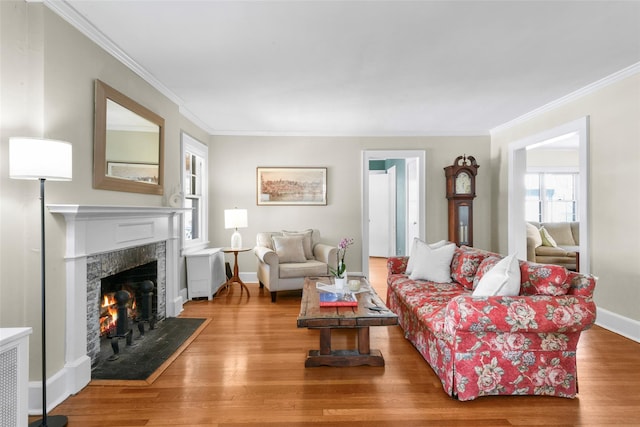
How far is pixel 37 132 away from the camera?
1.97m

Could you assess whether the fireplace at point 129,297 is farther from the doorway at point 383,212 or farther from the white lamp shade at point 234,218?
the doorway at point 383,212

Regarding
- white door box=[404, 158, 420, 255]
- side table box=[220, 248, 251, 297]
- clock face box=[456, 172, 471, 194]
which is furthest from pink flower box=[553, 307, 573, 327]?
white door box=[404, 158, 420, 255]

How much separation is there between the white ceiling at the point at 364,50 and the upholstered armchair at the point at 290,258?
1749mm

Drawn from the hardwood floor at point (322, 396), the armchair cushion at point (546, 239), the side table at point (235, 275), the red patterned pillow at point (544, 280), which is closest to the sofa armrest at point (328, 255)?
the side table at point (235, 275)

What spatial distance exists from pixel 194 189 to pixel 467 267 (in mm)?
3723

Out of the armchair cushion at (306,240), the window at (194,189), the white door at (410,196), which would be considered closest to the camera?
the window at (194,189)

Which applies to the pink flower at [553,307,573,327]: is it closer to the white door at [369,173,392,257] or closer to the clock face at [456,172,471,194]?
the clock face at [456,172,471,194]

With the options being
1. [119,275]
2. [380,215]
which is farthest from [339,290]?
[380,215]

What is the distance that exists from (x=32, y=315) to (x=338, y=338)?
7.18ft

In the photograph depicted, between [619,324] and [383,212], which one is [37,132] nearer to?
[619,324]

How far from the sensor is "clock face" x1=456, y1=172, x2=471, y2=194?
5121mm

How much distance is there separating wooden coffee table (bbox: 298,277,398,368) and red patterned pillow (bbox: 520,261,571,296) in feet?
2.99

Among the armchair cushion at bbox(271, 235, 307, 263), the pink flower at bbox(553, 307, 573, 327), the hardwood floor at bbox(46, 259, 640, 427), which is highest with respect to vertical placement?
the armchair cushion at bbox(271, 235, 307, 263)

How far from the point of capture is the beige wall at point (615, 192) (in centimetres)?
306
